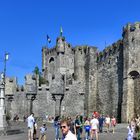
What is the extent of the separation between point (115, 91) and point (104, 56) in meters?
5.84

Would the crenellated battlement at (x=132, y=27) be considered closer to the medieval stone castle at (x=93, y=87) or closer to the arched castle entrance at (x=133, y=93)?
the medieval stone castle at (x=93, y=87)

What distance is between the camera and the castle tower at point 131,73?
4434cm

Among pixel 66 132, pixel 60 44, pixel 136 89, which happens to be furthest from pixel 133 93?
pixel 66 132

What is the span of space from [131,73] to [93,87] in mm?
11498

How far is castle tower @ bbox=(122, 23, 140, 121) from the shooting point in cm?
4434

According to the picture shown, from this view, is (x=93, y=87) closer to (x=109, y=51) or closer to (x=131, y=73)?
(x=109, y=51)

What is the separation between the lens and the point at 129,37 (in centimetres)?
4553

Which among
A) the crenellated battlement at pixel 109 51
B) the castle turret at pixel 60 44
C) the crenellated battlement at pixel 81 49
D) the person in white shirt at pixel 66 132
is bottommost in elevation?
the person in white shirt at pixel 66 132

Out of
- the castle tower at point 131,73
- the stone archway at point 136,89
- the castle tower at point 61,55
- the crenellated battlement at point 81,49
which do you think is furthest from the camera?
the castle tower at point 61,55

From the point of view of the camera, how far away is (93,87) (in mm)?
55781

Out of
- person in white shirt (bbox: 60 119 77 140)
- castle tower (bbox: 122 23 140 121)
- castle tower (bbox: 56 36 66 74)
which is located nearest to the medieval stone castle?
castle tower (bbox: 122 23 140 121)

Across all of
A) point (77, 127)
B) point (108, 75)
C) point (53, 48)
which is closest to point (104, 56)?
point (108, 75)

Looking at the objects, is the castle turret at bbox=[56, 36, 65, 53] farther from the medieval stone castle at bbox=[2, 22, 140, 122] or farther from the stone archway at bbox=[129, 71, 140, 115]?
the stone archway at bbox=[129, 71, 140, 115]

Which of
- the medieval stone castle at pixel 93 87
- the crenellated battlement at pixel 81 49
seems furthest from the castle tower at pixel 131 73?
the crenellated battlement at pixel 81 49
